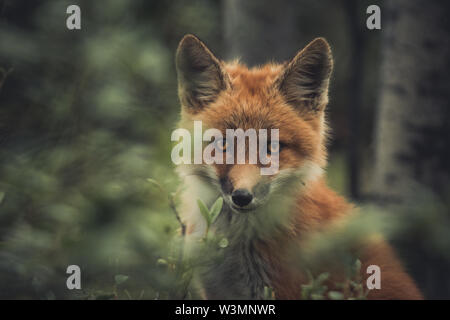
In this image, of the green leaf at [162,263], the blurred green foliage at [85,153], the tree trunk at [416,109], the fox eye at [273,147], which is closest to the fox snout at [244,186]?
the fox eye at [273,147]

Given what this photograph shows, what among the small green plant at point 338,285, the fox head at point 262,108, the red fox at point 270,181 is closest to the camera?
the small green plant at point 338,285

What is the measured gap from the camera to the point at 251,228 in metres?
2.34

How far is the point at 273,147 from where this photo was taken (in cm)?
218

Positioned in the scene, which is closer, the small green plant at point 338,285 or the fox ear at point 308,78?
the small green plant at point 338,285

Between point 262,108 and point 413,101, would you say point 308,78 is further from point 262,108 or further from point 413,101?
point 413,101

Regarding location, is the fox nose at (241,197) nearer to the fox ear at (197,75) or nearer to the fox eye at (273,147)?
the fox eye at (273,147)

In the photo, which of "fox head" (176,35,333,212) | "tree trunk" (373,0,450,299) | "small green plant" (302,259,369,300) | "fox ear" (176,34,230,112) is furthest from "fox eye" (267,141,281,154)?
"tree trunk" (373,0,450,299)

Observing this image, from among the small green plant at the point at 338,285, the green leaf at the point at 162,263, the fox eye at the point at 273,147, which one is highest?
the fox eye at the point at 273,147

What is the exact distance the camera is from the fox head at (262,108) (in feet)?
6.93

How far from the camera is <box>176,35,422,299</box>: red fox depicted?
2.21 m

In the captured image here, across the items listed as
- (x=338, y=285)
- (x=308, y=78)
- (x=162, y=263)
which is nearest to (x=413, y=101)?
(x=308, y=78)

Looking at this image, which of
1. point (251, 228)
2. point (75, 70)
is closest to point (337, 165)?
point (251, 228)

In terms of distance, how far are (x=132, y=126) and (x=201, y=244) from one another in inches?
44.7

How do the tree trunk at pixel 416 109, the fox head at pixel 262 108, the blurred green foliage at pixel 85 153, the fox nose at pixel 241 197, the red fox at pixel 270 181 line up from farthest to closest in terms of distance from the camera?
the tree trunk at pixel 416 109
the red fox at pixel 270 181
the fox head at pixel 262 108
the fox nose at pixel 241 197
the blurred green foliage at pixel 85 153
